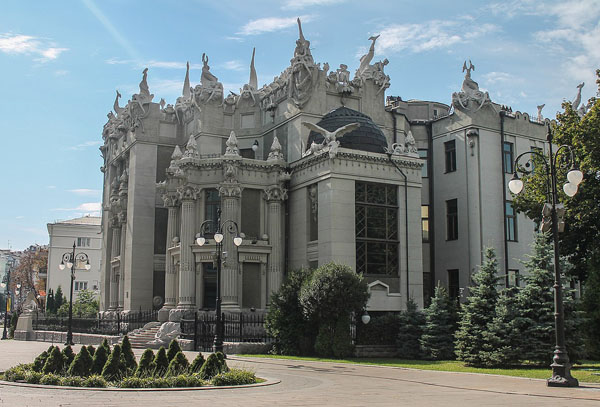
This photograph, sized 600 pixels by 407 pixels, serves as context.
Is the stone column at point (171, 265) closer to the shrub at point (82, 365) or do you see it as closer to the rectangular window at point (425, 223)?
the rectangular window at point (425, 223)

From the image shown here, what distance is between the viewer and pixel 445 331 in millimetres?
33312

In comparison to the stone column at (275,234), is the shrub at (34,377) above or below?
below

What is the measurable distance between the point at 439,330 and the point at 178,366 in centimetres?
1659

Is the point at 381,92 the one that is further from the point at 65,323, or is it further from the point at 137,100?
the point at 65,323

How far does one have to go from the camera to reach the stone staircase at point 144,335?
1640 inches

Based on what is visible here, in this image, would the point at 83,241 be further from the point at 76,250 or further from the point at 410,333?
the point at 410,333

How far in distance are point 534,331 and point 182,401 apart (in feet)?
55.1

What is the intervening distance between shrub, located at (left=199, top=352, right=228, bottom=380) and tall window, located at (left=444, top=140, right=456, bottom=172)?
32.1 m

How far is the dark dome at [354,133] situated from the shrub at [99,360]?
81.2 ft

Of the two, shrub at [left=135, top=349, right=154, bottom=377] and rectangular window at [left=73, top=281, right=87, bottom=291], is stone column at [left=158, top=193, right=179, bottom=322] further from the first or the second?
rectangular window at [left=73, top=281, right=87, bottom=291]

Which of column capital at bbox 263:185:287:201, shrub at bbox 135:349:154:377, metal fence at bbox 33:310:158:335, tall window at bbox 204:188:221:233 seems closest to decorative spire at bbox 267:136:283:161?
column capital at bbox 263:185:287:201

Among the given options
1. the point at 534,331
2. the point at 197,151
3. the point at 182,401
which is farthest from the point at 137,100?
the point at 182,401

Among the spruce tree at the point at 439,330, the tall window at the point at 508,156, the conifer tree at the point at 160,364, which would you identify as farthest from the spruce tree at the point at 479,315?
the tall window at the point at 508,156

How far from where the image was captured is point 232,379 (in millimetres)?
19891
